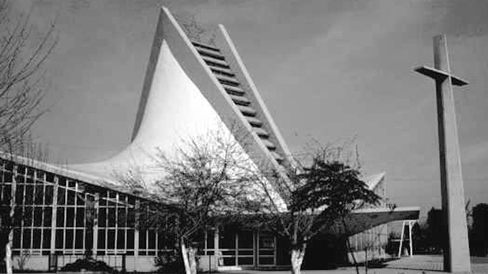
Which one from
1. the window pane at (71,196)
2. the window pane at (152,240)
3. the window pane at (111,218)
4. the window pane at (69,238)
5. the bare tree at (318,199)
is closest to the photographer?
the bare tree at (318,199)

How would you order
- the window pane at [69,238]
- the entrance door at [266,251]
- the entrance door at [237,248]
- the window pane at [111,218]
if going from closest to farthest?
the window pane at [69,238]
the window pane at [111,218]
the entrance door at [237,248]
the entrance door at [266,251]

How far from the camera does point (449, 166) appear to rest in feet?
88.1

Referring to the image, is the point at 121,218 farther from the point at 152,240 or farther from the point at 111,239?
the point at 152,240

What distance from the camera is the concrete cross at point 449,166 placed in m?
26.1

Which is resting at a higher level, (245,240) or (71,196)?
(71,196)

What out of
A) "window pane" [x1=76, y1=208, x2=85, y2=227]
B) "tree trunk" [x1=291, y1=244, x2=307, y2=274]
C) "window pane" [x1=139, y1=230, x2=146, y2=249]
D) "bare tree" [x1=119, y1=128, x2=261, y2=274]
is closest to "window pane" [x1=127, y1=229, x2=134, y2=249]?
"window pane" [x1=139, y1=230, x2=146, y2=249]

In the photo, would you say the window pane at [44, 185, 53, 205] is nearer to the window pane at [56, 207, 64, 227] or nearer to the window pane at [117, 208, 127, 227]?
the window pane at [56, 207, 64, 227]

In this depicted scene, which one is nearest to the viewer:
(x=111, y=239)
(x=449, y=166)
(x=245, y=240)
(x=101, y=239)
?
(x=449, y=166)

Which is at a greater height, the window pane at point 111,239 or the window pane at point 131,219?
the window pane at point 131,219

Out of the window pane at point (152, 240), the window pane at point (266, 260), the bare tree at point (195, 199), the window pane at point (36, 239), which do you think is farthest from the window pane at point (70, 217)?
the window pane at point (266, 260)

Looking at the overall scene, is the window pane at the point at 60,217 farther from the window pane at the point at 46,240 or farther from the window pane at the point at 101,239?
the window pane at the point at 101,239

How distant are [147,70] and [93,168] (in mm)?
14421

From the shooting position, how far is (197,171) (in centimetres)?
2128

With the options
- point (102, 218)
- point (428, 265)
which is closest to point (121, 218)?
point (102, 218)
